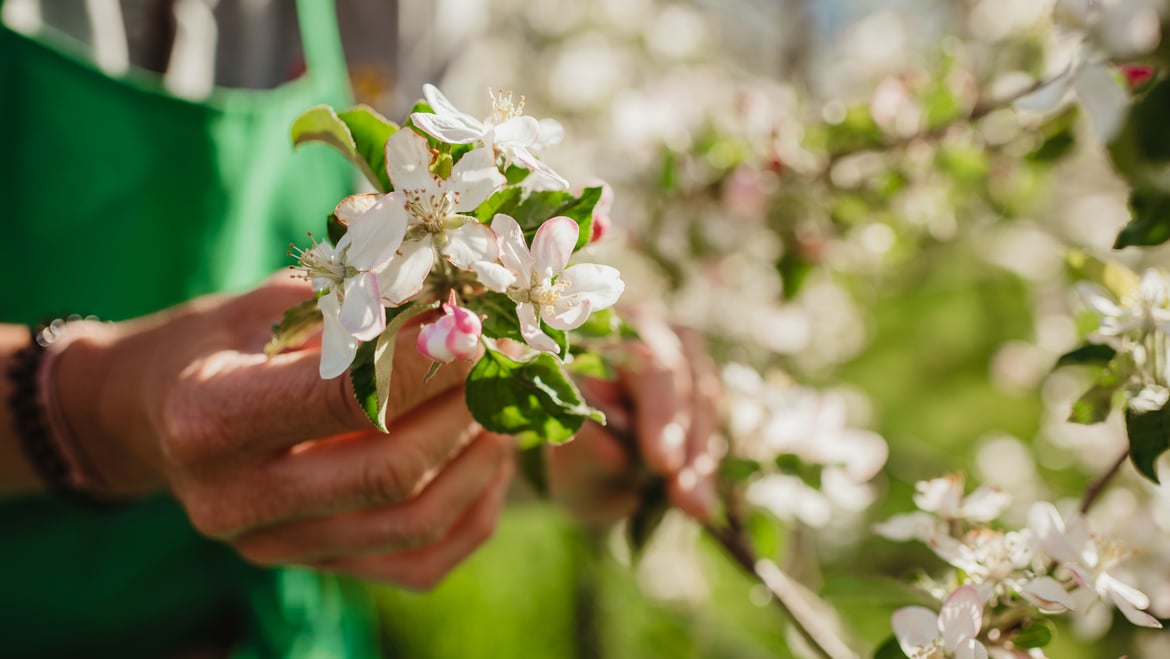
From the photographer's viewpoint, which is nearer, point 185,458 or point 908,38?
point 185,458

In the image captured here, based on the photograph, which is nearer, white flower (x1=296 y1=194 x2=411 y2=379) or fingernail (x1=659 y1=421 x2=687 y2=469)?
white flower (x1=296 y1=194 x2=411 y2=379)

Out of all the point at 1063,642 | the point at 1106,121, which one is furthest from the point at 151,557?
the point at 1063,642

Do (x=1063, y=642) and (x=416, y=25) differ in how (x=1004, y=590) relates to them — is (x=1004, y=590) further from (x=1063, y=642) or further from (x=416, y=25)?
(x=416, y=25)

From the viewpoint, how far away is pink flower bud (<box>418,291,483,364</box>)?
1.45 feet

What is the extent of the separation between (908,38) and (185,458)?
6.09 ft

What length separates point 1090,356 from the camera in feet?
1.87

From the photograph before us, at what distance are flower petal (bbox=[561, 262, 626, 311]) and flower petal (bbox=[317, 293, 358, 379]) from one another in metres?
0.13

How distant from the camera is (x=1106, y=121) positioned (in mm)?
469

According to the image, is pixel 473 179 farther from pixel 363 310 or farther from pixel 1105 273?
pixel 1105 273

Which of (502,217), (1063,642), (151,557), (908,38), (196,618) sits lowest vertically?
(1063,642)

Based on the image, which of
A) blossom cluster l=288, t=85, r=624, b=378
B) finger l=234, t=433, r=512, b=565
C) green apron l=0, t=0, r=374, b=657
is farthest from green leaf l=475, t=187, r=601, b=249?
green apron l=0, t=0, r=374, b=657

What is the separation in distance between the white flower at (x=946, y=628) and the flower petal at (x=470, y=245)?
373mm

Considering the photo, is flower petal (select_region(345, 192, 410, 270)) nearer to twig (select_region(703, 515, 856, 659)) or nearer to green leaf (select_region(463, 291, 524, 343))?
green leaf (select_region(463, 291, 524, 343))

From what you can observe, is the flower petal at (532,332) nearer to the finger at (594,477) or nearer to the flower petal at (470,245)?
the flower petal at (470,245)
